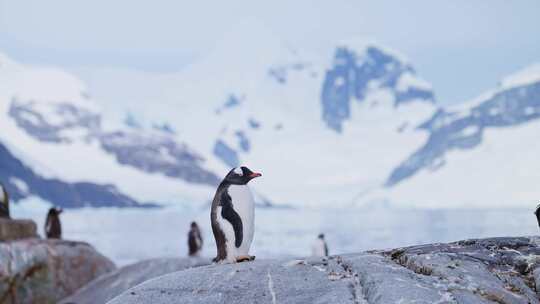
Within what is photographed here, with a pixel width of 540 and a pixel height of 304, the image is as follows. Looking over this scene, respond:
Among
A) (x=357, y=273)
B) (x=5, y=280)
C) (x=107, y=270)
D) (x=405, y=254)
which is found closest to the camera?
(x=357, y=273)

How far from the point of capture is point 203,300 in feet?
28.9

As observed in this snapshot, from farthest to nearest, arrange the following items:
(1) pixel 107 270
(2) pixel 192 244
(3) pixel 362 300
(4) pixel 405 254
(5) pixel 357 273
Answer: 1. (2) pixel 192 244
2. (1) pixel 107 270
3. (4) pixel 405 254
4. (5) pixel 357 273
5. (3) pixel 362 300

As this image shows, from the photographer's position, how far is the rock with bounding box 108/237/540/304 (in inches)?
329

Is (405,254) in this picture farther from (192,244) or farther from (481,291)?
(192,244)

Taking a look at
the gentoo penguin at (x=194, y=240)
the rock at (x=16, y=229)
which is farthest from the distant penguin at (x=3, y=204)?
the gentoo penguin at (x=194, y=240)

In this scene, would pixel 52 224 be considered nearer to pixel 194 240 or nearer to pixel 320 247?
pixel 194 240

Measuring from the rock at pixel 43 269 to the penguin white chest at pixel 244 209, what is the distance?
34.5 ft

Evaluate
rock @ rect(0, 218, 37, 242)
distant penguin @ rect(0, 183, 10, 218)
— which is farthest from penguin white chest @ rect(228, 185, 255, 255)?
distant penguin @ rect(0, 183, 10, 218)

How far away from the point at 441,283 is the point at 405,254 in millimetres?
1098

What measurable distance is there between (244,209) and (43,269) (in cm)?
1135

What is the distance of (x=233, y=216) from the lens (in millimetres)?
11461

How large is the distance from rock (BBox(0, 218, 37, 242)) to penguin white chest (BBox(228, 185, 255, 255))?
11.5 meters

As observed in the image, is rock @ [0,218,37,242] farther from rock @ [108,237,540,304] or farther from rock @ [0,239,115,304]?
rock @ [108,237,540,304]

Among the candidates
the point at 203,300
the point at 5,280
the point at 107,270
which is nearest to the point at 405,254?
the point at 203,300
